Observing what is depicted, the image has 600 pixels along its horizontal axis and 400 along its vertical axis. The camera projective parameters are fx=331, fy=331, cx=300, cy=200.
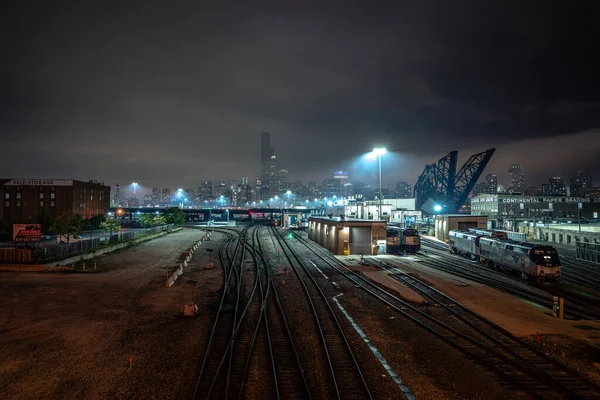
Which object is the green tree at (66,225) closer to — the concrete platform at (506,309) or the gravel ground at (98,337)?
the gravel ground at (98,337)

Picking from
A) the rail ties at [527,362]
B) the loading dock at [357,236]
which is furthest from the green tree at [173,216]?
the rail ties at [527,362]

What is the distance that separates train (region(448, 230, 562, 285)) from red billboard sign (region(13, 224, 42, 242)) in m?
41.6

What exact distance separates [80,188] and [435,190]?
4101 inches

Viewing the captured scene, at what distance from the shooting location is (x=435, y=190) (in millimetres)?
102250

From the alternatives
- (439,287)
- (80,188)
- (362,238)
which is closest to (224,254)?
(362,238)

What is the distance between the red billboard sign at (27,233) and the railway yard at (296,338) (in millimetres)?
5823

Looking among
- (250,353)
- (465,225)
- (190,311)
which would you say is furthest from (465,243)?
(250,353)

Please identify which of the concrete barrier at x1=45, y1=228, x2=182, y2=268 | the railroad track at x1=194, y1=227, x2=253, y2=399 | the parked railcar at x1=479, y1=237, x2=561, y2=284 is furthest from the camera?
the concrete barrier at x1=45, y1=228, x2=182, y2=268

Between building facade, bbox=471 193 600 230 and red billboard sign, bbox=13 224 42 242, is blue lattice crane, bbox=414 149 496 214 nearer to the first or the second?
building facade, bbox=471 193 600 230

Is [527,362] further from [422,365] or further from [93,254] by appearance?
[93,254]

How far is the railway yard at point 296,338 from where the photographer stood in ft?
34.4

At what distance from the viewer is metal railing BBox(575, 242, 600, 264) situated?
35.9 meters

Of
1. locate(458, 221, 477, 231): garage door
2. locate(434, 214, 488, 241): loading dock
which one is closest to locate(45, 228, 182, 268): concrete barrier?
locate(434, 214, 488, 241): loading dock

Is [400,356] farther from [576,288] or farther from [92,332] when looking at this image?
[576,288]
